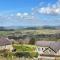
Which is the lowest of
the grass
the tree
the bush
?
the bush

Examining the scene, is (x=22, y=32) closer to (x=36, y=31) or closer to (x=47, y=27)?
(x=36, y=31)

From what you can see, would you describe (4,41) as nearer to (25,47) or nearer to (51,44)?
(25,47)

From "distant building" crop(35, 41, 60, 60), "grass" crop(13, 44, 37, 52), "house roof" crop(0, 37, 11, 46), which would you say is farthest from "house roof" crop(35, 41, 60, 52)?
"house roof" crop(0, 37, 11, 46)

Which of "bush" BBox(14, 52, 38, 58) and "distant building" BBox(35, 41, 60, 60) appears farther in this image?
"bush" BBox(14, 52, 38, 58)

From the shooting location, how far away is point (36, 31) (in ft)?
10.2

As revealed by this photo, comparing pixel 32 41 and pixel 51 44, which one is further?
pixel 32 41

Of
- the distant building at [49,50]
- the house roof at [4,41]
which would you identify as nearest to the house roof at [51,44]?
the distant building at [49,50]

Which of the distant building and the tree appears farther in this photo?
the tree

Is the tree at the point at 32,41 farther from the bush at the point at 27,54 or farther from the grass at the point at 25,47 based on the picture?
the bush at the point at 27,54

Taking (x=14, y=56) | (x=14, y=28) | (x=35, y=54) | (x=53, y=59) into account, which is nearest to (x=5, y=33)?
(x=14, y=28)

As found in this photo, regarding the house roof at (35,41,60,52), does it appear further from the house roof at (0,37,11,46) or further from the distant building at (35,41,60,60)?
the house roof at (0,37,11,46)

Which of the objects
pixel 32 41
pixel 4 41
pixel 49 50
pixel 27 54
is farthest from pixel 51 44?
pixel 4 41

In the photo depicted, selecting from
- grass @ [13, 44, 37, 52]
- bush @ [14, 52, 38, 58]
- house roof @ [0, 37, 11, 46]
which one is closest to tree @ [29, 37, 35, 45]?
Answer: grass @ [13, 44, 37, 52]

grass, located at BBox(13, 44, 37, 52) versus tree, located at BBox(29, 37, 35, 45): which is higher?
tree, located at BBox(29, 37, 35, 45)
